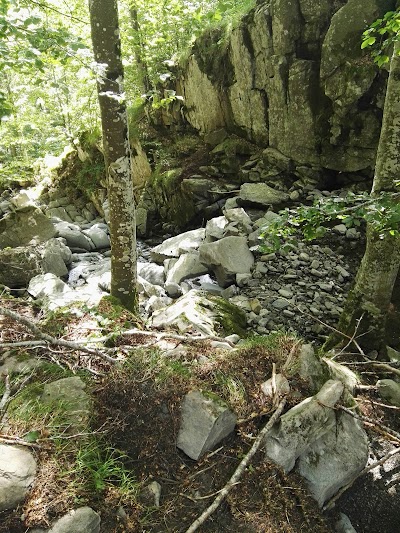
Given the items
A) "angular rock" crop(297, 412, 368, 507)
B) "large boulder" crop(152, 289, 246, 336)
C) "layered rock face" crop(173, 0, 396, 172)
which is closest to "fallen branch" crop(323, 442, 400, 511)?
"angular rock" crop(297, 412, 368, 507)

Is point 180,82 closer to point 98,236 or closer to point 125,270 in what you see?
point 98,236

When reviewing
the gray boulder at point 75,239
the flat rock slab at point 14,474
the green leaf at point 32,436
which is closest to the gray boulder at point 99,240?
the gray boulder at point 75,239

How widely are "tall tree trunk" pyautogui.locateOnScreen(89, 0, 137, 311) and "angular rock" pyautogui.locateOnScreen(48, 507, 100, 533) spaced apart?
346 cm

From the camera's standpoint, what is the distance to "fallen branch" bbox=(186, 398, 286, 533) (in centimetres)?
228

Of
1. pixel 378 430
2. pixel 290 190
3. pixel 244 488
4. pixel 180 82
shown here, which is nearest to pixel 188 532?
pixel 244 488

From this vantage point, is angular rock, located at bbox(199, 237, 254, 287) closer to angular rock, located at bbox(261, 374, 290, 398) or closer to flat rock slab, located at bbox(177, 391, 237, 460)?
angular rock, located at bbox(261, 374, 290, 398)

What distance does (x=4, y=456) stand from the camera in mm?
2141

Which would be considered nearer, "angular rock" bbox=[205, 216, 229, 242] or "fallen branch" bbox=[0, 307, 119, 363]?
"fallen branch" bbox=[0, 307, 119, 363]

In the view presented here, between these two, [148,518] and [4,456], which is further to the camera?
[148,518]

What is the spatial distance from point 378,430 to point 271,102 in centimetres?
965

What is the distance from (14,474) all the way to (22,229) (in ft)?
32.8

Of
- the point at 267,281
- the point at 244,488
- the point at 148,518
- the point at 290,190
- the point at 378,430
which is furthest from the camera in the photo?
the point at 290,190

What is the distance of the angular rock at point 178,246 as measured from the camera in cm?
871

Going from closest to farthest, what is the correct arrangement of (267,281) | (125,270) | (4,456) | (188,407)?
(4,456), (188,407), (125,270), (267,281)
